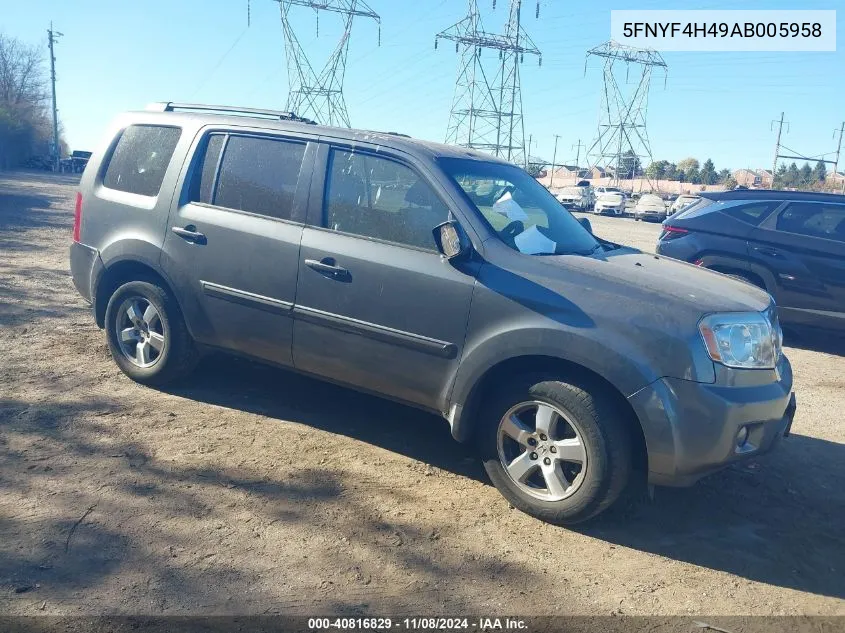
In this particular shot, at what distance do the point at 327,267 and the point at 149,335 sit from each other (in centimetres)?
168

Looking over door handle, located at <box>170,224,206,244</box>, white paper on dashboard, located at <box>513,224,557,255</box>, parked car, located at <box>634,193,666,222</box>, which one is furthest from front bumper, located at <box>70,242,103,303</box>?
parked car, located at <box>634,193,666,222</box>

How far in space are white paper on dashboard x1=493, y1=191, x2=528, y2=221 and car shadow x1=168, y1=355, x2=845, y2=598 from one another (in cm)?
155

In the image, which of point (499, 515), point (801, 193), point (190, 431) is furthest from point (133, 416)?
point (801, 193)

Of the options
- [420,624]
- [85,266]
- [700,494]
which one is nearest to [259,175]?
[85,266]

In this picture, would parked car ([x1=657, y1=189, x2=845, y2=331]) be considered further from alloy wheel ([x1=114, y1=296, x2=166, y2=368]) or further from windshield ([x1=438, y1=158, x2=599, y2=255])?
alloy wheel ([x1=114, y1=296, x2=166, y2=368])

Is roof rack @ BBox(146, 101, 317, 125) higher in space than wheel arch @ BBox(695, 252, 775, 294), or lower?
higher

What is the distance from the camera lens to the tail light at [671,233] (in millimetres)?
8740

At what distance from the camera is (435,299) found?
13.1ft

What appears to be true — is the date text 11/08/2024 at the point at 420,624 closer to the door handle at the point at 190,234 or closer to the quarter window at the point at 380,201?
the quarter window at the point at 380,201

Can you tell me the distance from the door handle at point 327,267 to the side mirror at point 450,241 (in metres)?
0.67

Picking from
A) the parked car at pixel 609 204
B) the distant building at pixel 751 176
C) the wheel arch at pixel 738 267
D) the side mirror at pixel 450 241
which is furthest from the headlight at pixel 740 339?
the distant building at pixel 751 176

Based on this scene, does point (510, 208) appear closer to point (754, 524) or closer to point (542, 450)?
point (542, 450)

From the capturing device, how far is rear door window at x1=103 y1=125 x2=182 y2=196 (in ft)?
16.7

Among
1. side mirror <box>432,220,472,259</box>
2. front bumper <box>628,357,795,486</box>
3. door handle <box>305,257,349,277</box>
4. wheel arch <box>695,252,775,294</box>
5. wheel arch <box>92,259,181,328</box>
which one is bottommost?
front bumper <box>628,357,795,486</box>
